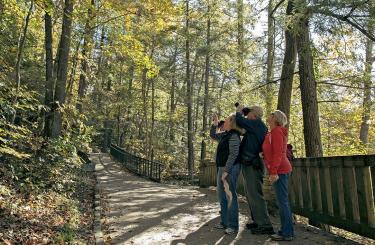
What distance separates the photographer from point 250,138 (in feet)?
20.3

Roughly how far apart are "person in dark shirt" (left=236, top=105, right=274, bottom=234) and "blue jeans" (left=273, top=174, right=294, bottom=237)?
1.29 ft

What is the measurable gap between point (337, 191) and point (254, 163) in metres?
1.26

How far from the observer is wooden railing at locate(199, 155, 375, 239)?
16.8 feet

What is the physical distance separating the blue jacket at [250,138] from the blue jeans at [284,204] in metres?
0.57

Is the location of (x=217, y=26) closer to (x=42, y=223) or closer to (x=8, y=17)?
(x=8, y=17)

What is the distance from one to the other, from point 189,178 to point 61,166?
13480 millimetres

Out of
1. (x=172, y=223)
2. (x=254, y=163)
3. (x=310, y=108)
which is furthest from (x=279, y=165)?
(x=310, y=108)

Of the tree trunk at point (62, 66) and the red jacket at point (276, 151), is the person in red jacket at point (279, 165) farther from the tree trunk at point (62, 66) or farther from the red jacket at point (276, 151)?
the tree trunk at point (62, 66)

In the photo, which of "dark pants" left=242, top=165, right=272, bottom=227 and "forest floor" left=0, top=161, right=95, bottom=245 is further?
"dark pants" left=242, top=165, right=272, bottom=227

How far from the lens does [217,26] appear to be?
1027 inches

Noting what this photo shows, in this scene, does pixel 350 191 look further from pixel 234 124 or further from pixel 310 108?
pixel 310 108

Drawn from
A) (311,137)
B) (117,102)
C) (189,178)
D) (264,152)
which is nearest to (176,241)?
(264,152)

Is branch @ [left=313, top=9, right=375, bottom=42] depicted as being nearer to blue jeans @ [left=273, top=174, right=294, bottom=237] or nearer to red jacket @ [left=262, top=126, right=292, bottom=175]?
red jacket @ [left=262, top=126, right=292, bottom=175]

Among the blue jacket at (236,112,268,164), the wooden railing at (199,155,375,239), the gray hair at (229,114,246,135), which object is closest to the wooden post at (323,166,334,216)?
the wooden railing at (199,155,375,239)
